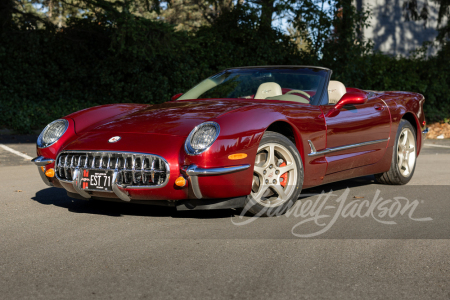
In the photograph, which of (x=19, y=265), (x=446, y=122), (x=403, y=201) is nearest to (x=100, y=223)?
(x=19, y=265)

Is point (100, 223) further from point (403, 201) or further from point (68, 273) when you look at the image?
point (403, 201)

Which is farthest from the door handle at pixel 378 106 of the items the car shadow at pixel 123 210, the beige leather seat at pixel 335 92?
the car shadow at pixel 123 210

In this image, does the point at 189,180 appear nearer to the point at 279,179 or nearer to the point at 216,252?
the point at 216,252

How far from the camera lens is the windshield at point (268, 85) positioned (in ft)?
17.9

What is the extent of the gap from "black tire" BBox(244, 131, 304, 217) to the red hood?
0.45m

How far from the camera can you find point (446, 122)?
624 inches

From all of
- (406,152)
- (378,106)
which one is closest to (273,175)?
(378,106)

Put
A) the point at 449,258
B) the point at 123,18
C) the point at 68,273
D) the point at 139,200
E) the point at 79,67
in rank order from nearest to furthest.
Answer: the point at 68,273 → the point at 449,258 → the point at 139,200 → the point at 123,18 → the point at 79,67

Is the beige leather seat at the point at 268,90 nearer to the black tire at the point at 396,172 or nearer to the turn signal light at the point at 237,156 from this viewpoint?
the turn signal light at the point at 237,156

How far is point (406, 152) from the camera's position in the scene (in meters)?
6.56

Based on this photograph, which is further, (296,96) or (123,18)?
(123,18)

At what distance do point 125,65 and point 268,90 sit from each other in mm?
9631

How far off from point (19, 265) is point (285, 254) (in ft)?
5.22

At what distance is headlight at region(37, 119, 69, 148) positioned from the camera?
4898mm
